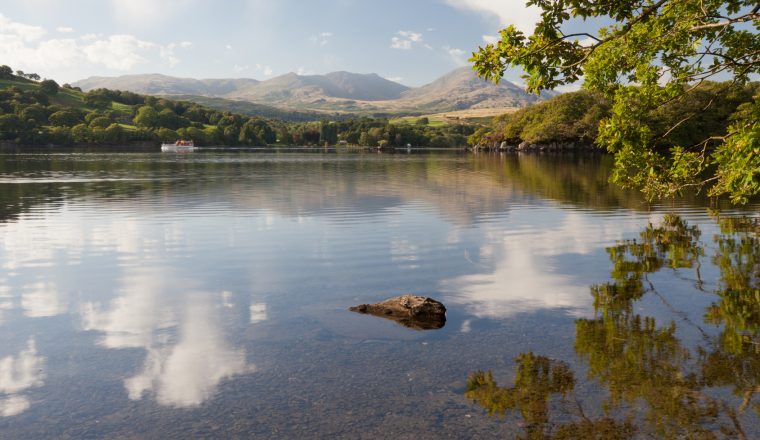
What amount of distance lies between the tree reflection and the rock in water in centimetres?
366

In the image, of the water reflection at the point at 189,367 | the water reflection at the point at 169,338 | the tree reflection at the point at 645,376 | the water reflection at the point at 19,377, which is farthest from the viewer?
the water reflection at the point at 169,338

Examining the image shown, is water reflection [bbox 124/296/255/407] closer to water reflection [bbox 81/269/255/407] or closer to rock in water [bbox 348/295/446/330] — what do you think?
water reflection [bbox 81/269/255/407]

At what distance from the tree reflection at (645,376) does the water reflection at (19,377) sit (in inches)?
391

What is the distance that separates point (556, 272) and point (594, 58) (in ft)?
31.2

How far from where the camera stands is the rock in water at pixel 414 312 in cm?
1705

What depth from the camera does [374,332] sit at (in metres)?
16.2

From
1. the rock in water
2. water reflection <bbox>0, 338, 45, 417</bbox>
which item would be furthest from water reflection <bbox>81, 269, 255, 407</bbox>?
the rock in water

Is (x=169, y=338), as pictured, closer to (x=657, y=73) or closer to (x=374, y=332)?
(x=374, y=332)

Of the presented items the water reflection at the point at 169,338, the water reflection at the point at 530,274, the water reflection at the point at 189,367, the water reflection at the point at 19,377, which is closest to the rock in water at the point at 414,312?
the water reflection at the point at 530,274

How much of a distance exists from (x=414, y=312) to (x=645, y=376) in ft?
22.7

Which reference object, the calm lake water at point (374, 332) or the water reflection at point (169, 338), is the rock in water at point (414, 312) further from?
the water reflection at point (169, 338)

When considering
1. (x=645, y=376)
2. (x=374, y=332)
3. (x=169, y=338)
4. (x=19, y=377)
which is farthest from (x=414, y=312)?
(x=19, y=377)

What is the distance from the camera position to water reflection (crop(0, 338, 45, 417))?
38.2 ft

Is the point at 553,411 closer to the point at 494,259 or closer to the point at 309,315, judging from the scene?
the point at 309,315
